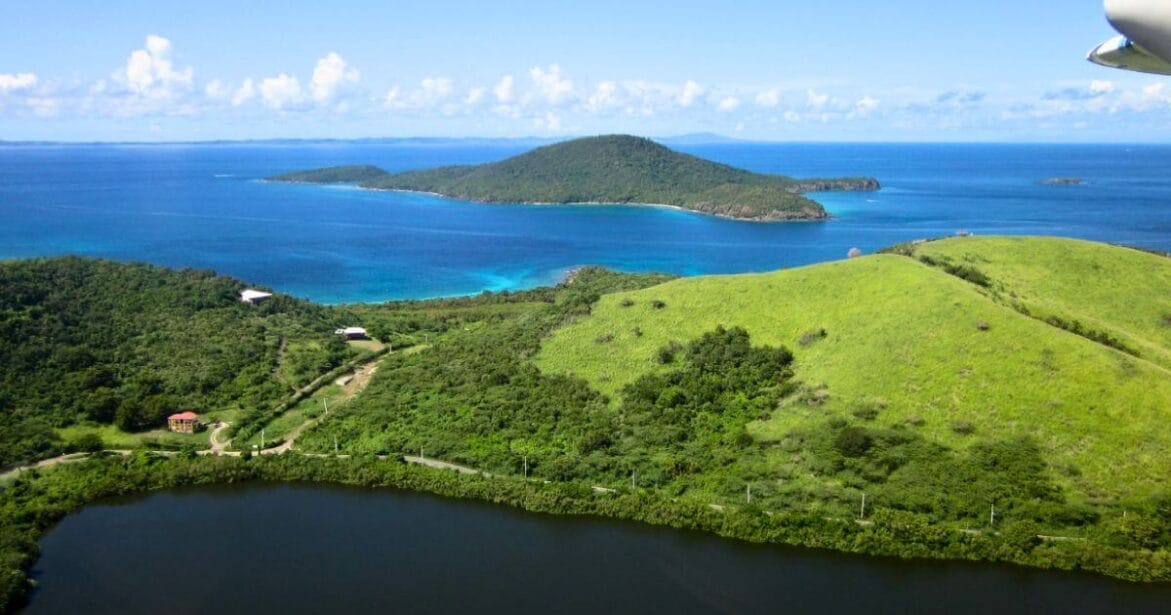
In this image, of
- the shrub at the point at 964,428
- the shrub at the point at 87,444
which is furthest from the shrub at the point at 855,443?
the shrub at the point at 87,444

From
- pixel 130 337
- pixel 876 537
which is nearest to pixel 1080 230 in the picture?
pixel 876 537

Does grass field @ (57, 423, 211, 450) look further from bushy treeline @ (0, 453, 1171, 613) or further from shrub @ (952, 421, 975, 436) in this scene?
shrub @ (952, 421, 975, 436)

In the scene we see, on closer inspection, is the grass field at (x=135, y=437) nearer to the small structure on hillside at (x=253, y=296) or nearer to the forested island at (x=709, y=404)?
the forested island at (x=709, y=404)

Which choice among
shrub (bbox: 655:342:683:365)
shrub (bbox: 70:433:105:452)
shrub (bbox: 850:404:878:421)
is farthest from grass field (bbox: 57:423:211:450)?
shrub (bbox: 850:404:878:421)

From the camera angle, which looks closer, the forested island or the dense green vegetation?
the forested island

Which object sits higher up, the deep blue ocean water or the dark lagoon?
the deep blue ocean water

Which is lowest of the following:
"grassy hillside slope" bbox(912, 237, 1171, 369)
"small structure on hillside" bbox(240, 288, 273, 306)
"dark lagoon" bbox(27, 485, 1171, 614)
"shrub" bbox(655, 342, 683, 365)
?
"dark lagoon" bbox(27, 485, 1171, 614)

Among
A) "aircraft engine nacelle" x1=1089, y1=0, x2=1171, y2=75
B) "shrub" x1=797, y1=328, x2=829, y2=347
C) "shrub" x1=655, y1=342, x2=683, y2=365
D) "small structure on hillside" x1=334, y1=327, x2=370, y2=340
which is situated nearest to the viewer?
"aircraft engine nacelle" x1=1089, y1=0, x2=1171, y2=75
